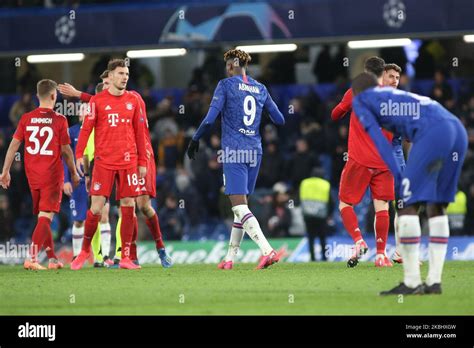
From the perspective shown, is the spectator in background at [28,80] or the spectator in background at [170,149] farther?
the spectator in background at [28,80]

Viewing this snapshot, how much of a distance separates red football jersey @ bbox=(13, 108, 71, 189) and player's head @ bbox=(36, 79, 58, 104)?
0.14m

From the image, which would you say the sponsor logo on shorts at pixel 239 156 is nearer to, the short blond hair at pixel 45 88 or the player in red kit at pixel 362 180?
the player in red kit at pixel 362 180

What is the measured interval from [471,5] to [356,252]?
27.4 feet

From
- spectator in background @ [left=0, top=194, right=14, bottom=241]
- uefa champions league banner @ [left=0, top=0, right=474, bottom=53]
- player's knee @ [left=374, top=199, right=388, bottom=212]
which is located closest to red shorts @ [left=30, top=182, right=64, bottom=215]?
player's knee @ [left=374, top=199, right=388, bottom=212]

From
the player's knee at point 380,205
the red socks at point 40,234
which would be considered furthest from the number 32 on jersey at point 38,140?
the player's knee at point 380,205

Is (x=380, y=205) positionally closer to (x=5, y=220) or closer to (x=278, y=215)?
(x=278, y=215)

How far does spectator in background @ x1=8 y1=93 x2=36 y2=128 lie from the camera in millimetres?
24134

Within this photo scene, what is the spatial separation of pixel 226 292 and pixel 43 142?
455cm

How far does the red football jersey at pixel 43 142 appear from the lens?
45.0ft

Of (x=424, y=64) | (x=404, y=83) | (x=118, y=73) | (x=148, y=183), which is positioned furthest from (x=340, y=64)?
(x=118, y=73)

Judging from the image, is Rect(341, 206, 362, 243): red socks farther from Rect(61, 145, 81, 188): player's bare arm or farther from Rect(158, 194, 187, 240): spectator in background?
Rect(158, 194, 187, 240): spectator in background

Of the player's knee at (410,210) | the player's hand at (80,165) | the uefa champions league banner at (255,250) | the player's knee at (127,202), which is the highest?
the player's hand at (80,165)

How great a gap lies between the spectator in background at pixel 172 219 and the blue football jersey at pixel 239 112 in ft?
30.8
